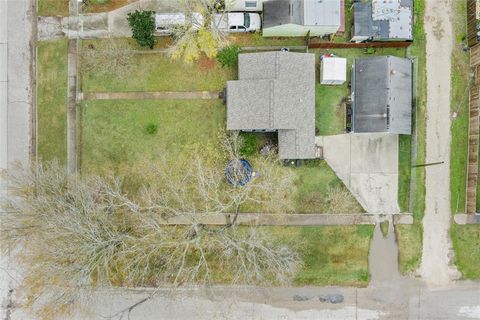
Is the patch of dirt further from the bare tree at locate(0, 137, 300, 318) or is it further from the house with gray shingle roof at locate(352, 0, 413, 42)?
the house with gray shingle roof at locate(352, 0, 413, 42)

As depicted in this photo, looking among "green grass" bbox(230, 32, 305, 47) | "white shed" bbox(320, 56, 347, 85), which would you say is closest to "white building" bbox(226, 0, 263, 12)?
"green grass" bbox(230, 32, 305, 47)

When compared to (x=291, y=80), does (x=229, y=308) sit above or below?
below

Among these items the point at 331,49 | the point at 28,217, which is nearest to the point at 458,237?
the point at 331,49

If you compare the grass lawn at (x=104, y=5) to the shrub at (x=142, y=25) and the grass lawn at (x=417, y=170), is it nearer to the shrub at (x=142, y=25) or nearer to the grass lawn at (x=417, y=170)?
the shrub at (x=142, y=25)

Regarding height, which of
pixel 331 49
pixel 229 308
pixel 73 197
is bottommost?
pixel 229 308

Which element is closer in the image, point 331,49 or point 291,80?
point 291,80

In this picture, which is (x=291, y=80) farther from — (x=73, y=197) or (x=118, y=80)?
(x=73, y=197)
